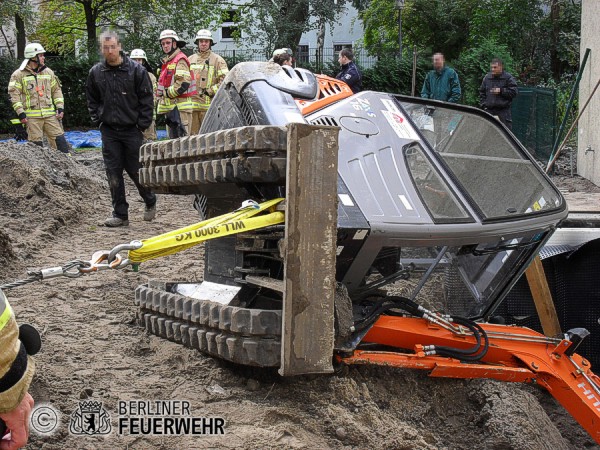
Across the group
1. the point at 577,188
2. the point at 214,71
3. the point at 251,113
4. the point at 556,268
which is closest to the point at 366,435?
the point at 251,113

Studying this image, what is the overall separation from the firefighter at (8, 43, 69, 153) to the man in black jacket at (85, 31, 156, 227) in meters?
5.66

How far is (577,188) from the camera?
13.4 meters

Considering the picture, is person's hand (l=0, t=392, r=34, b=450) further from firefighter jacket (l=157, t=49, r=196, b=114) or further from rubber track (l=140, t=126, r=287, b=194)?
firefighter jacket (l=157, t=49, r=196, b=114)

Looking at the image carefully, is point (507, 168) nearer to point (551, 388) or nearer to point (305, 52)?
point (551, 388)

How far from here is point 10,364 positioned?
2.18 m

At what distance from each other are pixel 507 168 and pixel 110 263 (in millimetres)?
2476

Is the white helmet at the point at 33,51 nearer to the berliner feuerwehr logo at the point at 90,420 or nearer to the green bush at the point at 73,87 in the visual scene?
the green bush at the point at 73,87

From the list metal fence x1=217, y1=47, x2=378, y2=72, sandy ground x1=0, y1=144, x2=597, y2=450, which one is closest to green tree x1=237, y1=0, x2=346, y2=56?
metal fence x1=217, y1=47, x2=378, y2=72

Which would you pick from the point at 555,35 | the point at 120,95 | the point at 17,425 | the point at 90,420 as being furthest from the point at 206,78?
the point at 555,35

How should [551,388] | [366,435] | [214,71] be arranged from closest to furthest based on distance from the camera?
[366,435] < [551,388] < [214,71]

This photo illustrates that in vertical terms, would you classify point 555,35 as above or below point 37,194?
above

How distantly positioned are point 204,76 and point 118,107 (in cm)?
421

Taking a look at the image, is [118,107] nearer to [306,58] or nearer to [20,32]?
[306,58]

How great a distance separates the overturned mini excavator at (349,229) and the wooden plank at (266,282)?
12 millimetres
